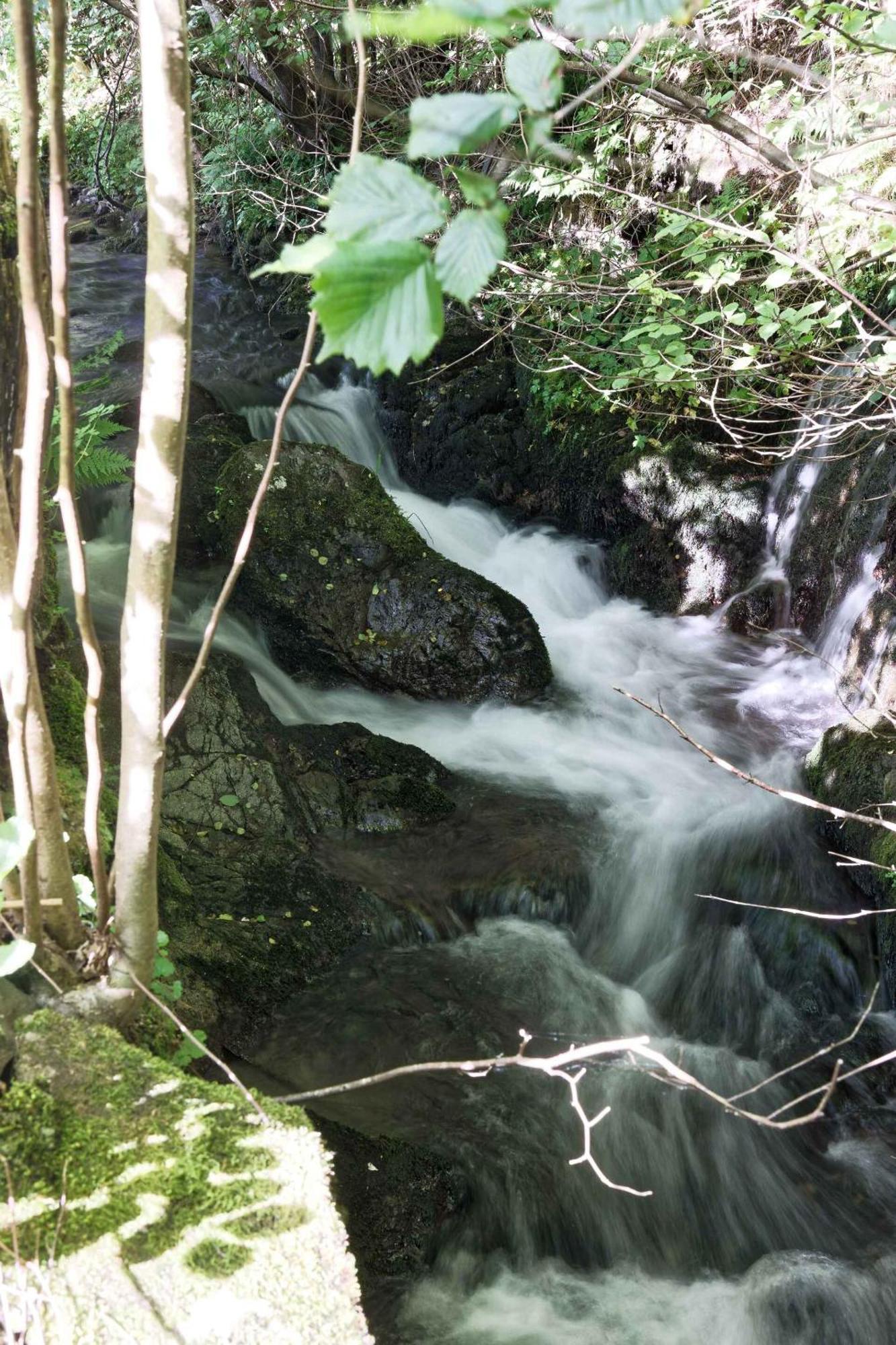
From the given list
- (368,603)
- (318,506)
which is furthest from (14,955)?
(318,506)

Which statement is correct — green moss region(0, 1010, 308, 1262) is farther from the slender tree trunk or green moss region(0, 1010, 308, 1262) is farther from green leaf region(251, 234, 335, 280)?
green leaf region(251, 234, 335, 280)

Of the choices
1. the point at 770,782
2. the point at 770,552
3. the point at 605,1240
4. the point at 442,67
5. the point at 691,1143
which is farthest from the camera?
the point at 442,67

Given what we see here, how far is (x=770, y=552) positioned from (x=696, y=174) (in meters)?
3.23

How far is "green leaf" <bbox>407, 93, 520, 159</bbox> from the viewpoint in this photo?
712 millimetres

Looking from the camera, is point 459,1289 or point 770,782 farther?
point 770,782

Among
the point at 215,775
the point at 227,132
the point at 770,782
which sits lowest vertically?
the point at 770,782

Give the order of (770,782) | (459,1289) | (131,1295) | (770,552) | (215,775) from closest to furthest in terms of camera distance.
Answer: (131,1295) < (459,1289) < (215,775) < (770,782) < (770,552)

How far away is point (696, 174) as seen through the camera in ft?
26.4

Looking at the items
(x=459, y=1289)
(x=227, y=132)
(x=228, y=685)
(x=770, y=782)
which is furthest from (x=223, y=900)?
(x=227, y=132)

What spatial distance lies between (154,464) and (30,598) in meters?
0.33

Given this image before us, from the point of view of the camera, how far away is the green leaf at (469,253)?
0.79 m

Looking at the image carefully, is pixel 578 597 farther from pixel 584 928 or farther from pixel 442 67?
pixel 442 67

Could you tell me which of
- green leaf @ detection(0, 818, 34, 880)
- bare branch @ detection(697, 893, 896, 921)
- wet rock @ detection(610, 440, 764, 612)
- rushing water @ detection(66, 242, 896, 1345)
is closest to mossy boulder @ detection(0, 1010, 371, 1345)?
green leaf @ detection(0, 818, 34, 880)

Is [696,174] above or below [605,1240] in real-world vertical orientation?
above
